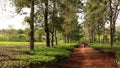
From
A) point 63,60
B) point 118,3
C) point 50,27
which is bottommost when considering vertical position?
point 63,60

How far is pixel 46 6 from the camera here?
3697cm

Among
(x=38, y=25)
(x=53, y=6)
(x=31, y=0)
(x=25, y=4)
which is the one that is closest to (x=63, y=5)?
(x=53, y=6)

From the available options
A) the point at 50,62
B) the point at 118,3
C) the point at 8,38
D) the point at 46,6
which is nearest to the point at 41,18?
the point at 46,6

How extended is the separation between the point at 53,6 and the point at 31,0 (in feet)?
36.8

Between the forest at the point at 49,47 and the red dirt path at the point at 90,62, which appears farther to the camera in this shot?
the red dirt path at the point at 90,62

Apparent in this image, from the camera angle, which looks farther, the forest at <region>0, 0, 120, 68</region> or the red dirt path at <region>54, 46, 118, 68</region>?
the red dirt path at <region>54, 46, 118, 68</region>

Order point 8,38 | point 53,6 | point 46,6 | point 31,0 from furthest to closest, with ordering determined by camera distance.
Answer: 1. point 8,38
2. point 53,6
3. point 46,6
4. point 31,0

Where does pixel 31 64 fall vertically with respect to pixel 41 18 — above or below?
below

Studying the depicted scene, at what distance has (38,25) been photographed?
44.1 m

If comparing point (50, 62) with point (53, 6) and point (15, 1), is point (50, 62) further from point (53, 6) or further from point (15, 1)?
point (53, 6)

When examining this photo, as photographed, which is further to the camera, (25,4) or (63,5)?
(63,5)

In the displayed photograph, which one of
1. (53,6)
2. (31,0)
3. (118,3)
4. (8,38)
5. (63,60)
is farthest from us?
(8,38)

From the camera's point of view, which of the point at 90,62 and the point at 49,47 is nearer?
the point at 90,62

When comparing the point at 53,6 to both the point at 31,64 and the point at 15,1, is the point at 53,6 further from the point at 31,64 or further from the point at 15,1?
the point at 31,64
